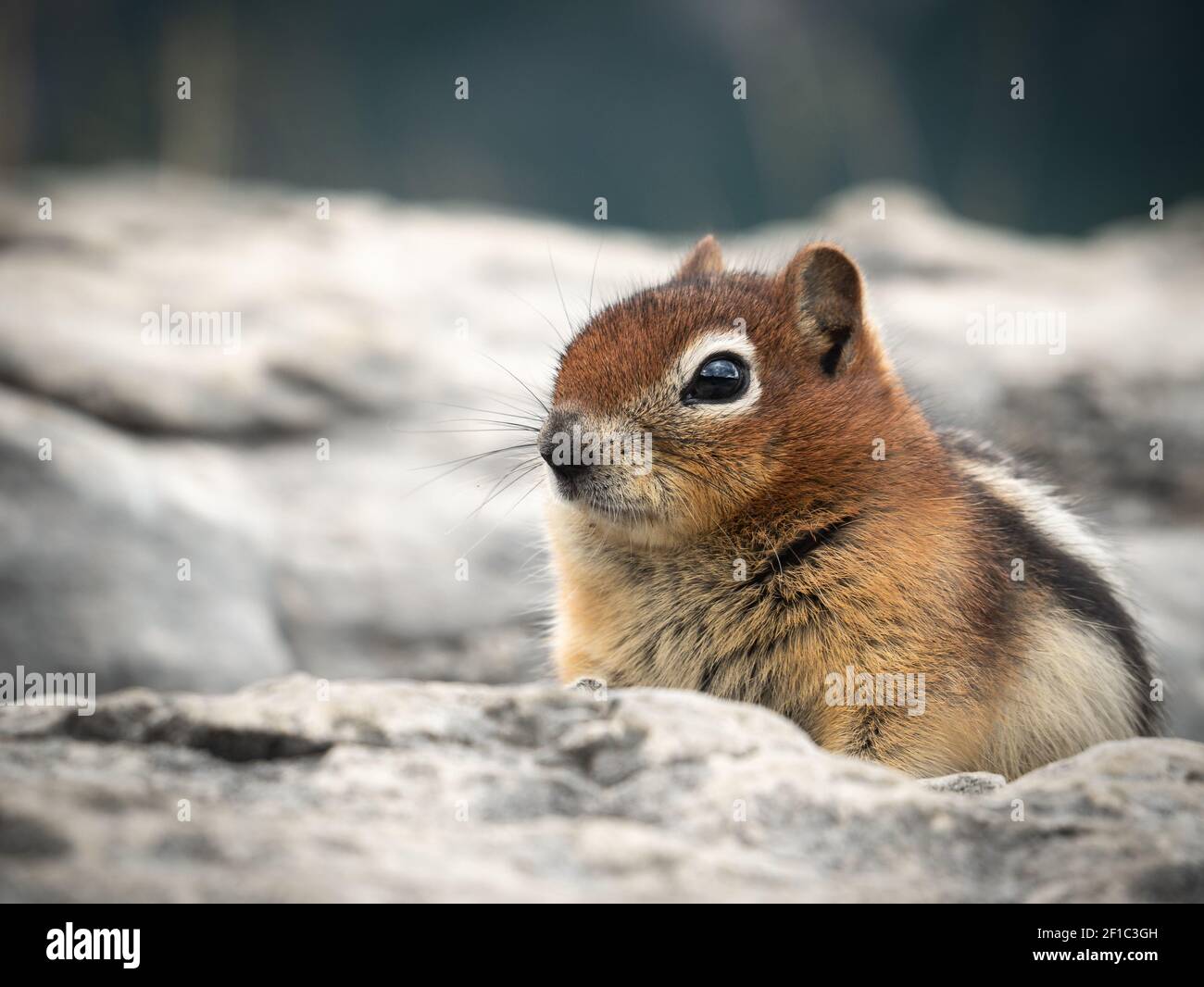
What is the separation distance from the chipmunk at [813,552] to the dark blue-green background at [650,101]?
5.27 metres

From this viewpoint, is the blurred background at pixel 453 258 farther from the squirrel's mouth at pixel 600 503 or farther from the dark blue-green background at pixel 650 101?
the squirrel's mouth at pixel 600 503

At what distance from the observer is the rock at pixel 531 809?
5.41 feet

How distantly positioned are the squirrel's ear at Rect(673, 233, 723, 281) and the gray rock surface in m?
0.39

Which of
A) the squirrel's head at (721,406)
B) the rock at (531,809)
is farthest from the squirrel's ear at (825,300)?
the rock at (531,809)

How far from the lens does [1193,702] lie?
5.24 meters

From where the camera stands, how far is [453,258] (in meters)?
7.21

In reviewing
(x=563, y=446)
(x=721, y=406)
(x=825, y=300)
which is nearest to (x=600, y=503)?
(x=563, y=446)

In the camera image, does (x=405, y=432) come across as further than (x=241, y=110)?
No

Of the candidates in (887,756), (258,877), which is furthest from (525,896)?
(887,756)

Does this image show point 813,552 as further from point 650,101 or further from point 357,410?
point 650,101

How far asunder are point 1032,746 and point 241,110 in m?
6.93

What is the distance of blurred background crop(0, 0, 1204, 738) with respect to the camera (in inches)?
207

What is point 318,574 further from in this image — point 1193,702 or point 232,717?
point 1193,702
